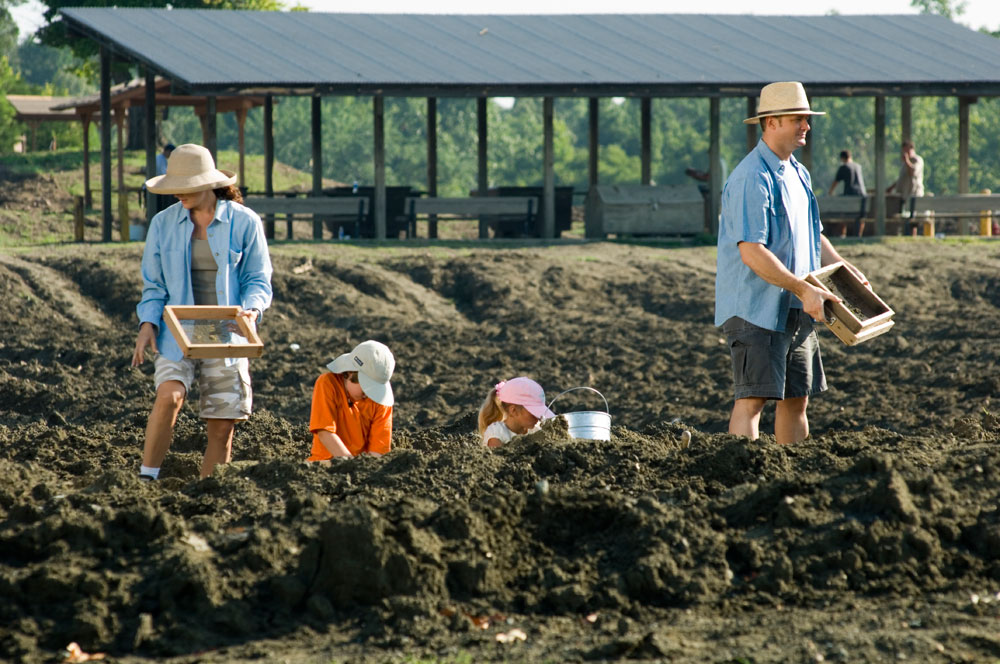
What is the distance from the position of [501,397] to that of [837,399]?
427 cm

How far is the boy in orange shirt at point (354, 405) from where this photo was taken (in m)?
6.57

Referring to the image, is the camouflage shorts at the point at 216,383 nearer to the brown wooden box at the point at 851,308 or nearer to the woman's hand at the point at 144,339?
the woman's hand at the point at 144,339

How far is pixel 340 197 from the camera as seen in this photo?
20719 millimetres

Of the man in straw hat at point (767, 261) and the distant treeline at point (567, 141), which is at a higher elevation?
the distant treeline at point (567, 141)

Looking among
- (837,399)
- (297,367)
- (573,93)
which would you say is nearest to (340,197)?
(573,93)

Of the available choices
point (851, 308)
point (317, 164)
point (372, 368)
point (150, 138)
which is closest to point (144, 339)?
point (372, 368)

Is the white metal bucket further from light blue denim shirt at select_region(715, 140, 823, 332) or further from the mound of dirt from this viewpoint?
light blue denim shirt at select_region(715, 140, 823, 332)

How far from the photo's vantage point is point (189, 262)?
6199 mm

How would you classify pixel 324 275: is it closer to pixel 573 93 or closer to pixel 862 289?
pixel 573 93

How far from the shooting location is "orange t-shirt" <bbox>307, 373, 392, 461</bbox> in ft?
21.6

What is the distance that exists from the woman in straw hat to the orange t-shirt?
1.33ft

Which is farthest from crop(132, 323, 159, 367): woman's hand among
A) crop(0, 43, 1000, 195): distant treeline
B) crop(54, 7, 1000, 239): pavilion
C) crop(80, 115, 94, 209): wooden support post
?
crop(0, 43, 1000, 195): distant treeline

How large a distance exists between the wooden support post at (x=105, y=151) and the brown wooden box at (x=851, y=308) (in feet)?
51.1

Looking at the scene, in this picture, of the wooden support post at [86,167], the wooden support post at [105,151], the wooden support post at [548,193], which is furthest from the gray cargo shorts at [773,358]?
the wooden support post at [86,167]
